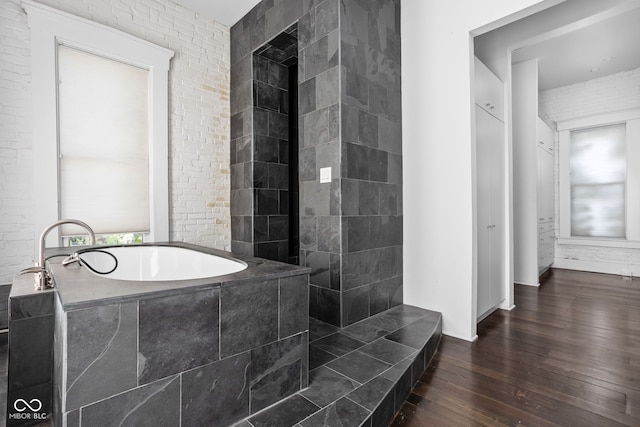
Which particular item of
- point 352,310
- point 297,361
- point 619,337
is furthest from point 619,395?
point 297,361

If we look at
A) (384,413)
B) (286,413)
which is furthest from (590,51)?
(286,413)

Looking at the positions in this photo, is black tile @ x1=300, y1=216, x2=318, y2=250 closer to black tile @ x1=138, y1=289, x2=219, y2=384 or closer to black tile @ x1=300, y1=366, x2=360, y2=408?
black tile @ x1=300, y1=366, x2=360, y2=408

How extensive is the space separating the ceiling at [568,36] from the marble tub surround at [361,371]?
2.90 m

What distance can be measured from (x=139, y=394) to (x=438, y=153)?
8.69 feet

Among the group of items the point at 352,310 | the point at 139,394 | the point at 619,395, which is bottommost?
the point at 619,395

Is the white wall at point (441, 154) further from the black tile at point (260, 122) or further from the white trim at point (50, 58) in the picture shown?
the white trim at point (50, 58)

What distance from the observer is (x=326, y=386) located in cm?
164

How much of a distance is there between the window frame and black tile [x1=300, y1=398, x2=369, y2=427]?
5.80 meters

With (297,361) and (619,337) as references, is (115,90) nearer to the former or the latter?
(297,361)

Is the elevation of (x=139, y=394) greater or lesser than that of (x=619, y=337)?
greater

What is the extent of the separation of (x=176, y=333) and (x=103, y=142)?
263 cm

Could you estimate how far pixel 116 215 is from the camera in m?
3.08

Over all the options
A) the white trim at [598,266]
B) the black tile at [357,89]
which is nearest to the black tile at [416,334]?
the black tile at [357,89]

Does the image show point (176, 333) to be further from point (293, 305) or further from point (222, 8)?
point (222, 8)
